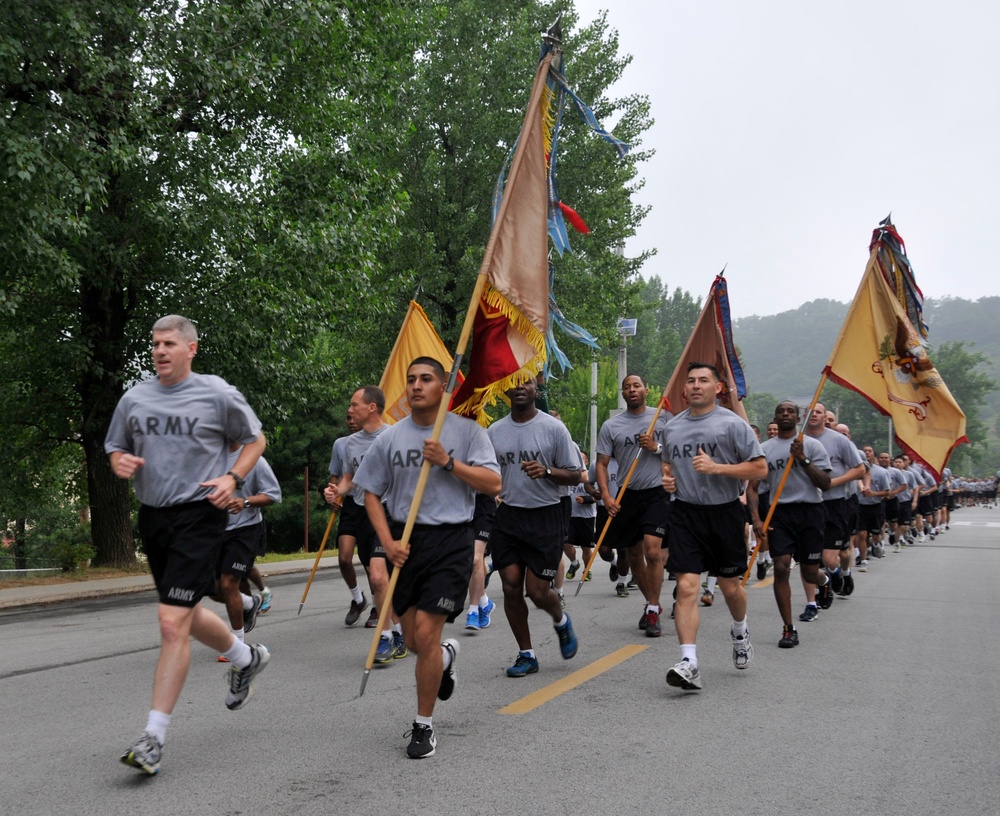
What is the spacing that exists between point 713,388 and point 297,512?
104 ft

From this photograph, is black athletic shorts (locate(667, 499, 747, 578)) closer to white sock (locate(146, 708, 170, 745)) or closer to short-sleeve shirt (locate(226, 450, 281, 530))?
short-sleeve shirt (locate(226, 450, 281, 530))

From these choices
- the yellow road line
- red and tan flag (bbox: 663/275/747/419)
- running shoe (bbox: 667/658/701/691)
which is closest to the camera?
the yellow road line

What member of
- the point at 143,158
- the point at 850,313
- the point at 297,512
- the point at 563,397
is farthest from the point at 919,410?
the point at 297,512

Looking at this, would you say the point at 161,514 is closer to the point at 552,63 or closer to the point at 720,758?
the point at 720,758

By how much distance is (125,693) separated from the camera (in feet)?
22.3

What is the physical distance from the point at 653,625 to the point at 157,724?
5129mm

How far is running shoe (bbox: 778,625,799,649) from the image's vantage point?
28.1 ft

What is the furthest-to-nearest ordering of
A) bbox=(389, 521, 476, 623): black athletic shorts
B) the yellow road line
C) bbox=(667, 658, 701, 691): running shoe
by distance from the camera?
bbox=(667, 658, 701, 691): running shoe, the yellow road line, bbox=(389, 521, 476, 623): black athletic shorts

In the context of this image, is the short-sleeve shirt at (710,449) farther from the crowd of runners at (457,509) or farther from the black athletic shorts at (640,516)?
the black athletic shorts at (640,516)

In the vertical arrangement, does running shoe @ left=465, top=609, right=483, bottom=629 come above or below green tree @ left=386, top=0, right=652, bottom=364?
below

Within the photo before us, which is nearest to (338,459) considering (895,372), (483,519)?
(483,519)

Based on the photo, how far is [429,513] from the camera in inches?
212

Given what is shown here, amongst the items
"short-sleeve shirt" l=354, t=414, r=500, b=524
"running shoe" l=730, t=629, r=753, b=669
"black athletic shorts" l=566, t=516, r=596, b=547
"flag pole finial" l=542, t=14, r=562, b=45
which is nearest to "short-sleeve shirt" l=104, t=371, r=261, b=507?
"short-sleeve shirt" l=354, t=414, r=500, b=524

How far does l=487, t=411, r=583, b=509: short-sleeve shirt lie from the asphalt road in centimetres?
117
